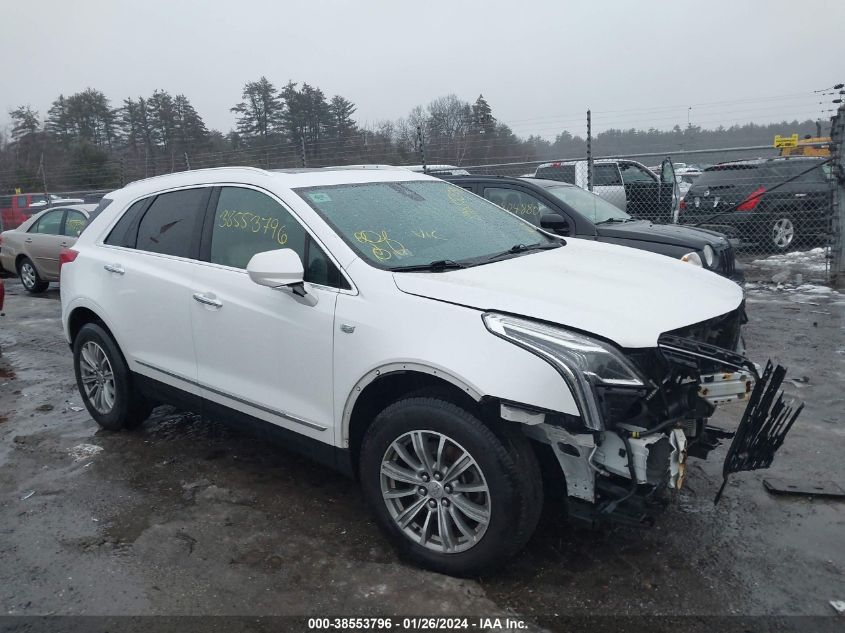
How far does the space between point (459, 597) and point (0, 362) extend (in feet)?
20.2

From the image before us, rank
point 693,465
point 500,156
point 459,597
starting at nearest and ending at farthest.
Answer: point 459,597 → point 693,465 → point 500,156

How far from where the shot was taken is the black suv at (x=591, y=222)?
6.87 meters

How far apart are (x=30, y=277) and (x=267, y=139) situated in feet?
35.9

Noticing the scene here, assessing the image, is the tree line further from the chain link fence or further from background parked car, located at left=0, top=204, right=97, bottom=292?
background parked car, located at left=0, top=204, right=97, bottom=292

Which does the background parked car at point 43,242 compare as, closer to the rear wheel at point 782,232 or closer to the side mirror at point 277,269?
the side mirror at point 277,269

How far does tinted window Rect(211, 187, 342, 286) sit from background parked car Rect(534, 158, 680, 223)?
971cm

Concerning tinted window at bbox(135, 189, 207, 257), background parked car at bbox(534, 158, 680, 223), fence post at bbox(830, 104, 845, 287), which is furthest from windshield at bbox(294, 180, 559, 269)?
background parked car at bbox(534, 158, 680, 223)

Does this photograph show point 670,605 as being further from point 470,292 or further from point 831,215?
point 831,215

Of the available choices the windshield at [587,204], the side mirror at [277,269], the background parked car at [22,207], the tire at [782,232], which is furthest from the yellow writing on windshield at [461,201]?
the background parked car at [22,207]

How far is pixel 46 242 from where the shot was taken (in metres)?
11.3

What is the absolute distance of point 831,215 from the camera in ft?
32.1

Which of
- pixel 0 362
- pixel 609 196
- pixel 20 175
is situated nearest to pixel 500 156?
pixel 609 196

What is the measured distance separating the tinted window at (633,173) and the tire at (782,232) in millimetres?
2830

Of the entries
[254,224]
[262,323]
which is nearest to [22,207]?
[254,224]
